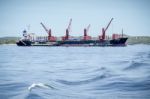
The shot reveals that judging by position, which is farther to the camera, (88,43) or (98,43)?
(98,43)

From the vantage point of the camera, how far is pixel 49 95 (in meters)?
14.0

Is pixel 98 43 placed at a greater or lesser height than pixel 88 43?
lesser

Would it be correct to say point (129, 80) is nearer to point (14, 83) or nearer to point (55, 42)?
point (14, 83)

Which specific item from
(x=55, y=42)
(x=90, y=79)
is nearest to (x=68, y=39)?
(x=55, y=42)

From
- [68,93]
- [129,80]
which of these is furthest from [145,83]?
[68,93]

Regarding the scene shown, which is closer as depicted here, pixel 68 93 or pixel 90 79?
pixel 68 93

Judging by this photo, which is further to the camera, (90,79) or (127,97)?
(90,79)

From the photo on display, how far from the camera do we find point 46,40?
15275 cm

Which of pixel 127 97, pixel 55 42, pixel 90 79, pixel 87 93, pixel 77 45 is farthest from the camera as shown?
pixel 55 42

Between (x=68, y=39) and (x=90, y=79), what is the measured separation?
125376 mm

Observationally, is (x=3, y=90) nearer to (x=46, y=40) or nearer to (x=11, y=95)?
(x=11, y=95)

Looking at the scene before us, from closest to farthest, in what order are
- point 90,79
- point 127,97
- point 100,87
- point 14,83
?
point 127,97 < point 100,87 < point 14,83 < point 90,79

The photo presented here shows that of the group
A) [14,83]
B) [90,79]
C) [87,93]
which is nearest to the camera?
[87,93]

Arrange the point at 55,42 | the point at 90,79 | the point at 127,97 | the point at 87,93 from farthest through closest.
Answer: the point at 55,42, the point at 90,79, the point at 87,93, the point at 127,97
